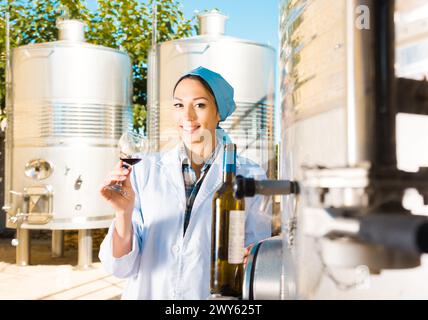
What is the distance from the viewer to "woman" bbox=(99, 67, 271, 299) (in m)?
1.55

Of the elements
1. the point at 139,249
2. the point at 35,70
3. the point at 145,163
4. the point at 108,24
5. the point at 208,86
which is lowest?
the point at 139,249

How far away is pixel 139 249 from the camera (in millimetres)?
1617

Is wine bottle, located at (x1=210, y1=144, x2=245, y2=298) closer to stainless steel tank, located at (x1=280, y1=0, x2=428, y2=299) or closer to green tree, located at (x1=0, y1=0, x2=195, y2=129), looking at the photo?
stainless steel tank, located at (x1=280, y1=0, x2=428, y2=299)

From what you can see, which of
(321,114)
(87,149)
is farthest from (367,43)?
(87,149)

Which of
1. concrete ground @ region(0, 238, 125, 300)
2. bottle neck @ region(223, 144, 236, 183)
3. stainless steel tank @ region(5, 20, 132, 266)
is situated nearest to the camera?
bottle neck @ region(223, 144, 236, 183)

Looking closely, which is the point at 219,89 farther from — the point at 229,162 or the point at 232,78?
the point at 232,78

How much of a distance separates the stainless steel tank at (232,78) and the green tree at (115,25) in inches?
66.2

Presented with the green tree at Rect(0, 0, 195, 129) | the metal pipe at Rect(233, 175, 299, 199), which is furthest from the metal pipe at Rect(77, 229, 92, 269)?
the metal pipe at Rect(233, 175, 299, 199)

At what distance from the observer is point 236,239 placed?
2.97 ft

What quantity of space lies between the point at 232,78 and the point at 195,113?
8.97 feet

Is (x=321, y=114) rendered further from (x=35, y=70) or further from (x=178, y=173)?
(x=35, y=70)

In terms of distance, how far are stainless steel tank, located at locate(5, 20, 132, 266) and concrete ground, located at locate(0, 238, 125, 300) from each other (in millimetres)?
214

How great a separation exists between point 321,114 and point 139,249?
1187 millimetres

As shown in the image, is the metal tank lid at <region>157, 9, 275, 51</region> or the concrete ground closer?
the concrete ground
